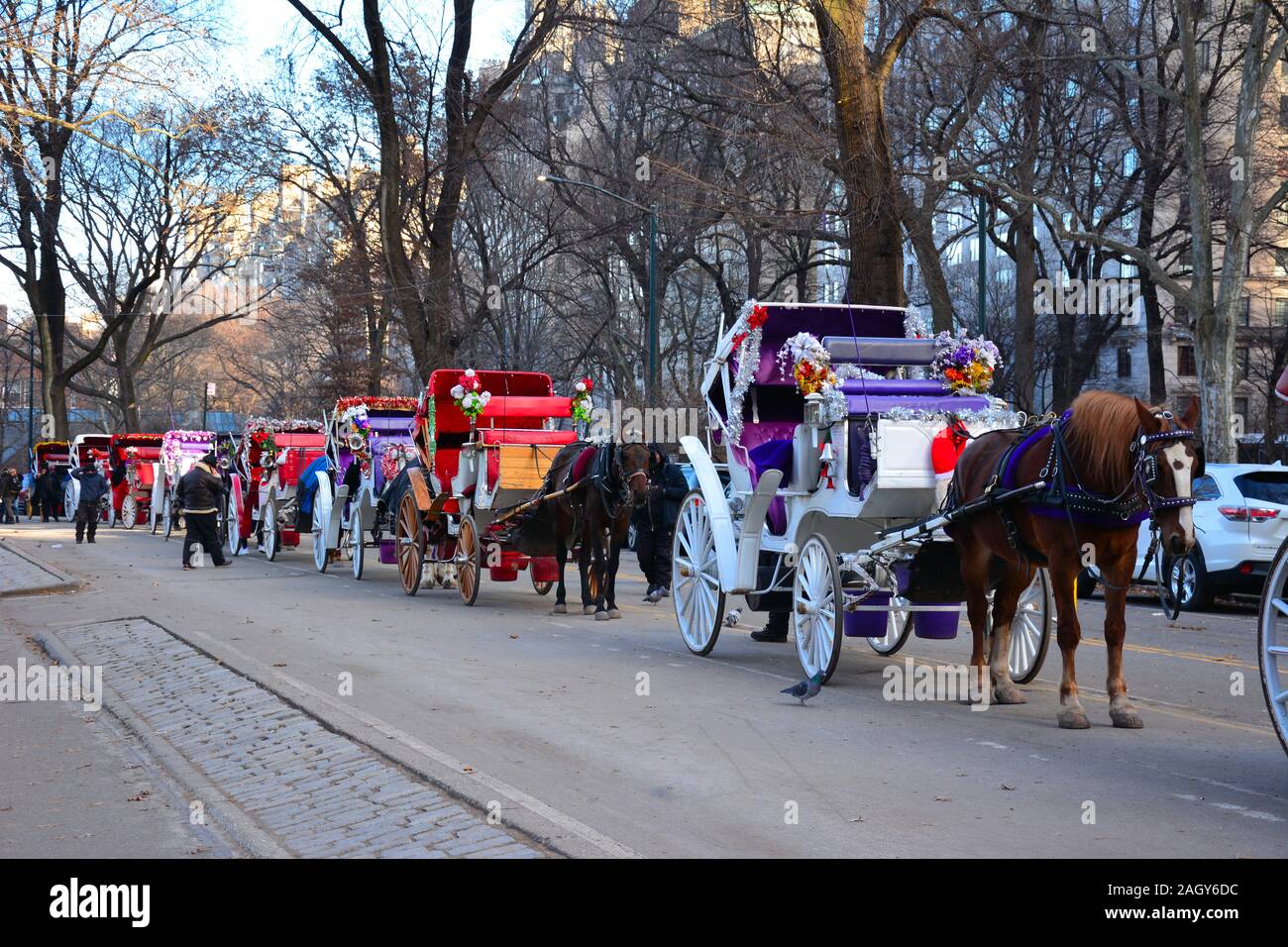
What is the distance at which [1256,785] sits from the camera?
23.9 feet

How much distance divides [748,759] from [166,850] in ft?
10.4

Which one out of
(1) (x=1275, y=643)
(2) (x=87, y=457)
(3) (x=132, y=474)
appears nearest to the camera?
(1) (x=1275, y=643)

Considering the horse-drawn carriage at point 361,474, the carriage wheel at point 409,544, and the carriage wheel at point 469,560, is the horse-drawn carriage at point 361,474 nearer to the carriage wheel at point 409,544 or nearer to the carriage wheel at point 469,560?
the carriage wheel at point 409,544

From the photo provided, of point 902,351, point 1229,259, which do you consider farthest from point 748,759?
point 1229,259

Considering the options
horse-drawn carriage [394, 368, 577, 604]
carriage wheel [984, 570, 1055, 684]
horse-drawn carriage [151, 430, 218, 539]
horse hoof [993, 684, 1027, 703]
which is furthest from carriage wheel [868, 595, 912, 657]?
horse-drawn carriage [151, 430, 218, 539]

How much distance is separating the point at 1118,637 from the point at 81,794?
5976mm

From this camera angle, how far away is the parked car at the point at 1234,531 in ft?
56.5

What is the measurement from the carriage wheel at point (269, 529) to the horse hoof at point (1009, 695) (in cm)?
1903

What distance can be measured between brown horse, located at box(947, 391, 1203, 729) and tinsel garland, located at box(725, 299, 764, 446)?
2762mm

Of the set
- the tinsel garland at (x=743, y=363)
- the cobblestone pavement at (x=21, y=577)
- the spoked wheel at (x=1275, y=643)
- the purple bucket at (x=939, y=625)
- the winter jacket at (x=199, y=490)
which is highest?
the tinsel garland at (x=743, y=363)

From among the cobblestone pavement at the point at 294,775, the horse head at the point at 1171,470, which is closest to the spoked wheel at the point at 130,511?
the cobblestone pavement at the point at 294,775

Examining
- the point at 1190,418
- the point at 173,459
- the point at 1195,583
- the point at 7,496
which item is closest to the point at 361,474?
the point at 1195,583

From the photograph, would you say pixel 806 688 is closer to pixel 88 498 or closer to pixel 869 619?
pixel 869 619

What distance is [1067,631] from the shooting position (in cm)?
882
